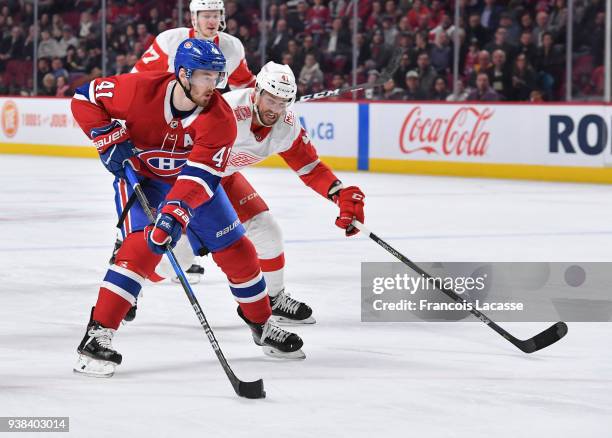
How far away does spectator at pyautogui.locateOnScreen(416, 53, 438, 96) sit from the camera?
12.2m

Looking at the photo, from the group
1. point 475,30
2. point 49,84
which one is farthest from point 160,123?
point 49,84

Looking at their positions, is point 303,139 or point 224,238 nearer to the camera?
point 224,238

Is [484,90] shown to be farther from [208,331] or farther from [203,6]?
[208,331]

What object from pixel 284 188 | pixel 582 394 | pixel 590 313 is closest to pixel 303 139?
pixel 590 313

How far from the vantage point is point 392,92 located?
12.5 m

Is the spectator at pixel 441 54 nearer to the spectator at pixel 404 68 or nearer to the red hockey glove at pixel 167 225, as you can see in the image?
the spectator at pixel 404 68

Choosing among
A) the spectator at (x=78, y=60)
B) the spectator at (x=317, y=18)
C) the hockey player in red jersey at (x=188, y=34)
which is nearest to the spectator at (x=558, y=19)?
the spectator at (x=317, y=18)

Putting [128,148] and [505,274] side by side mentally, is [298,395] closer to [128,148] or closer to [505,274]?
[128,148]

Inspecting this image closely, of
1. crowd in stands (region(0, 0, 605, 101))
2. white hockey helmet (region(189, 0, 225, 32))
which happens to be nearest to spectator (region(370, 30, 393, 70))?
crowd in stands (region(0, 0, 605, 101))

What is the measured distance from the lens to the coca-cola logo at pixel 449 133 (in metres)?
11.7

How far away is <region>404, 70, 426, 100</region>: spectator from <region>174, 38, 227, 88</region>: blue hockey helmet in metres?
8.66

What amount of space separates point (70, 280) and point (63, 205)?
3.62m

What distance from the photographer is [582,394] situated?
3.32 m

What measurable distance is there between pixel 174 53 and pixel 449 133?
652cm
